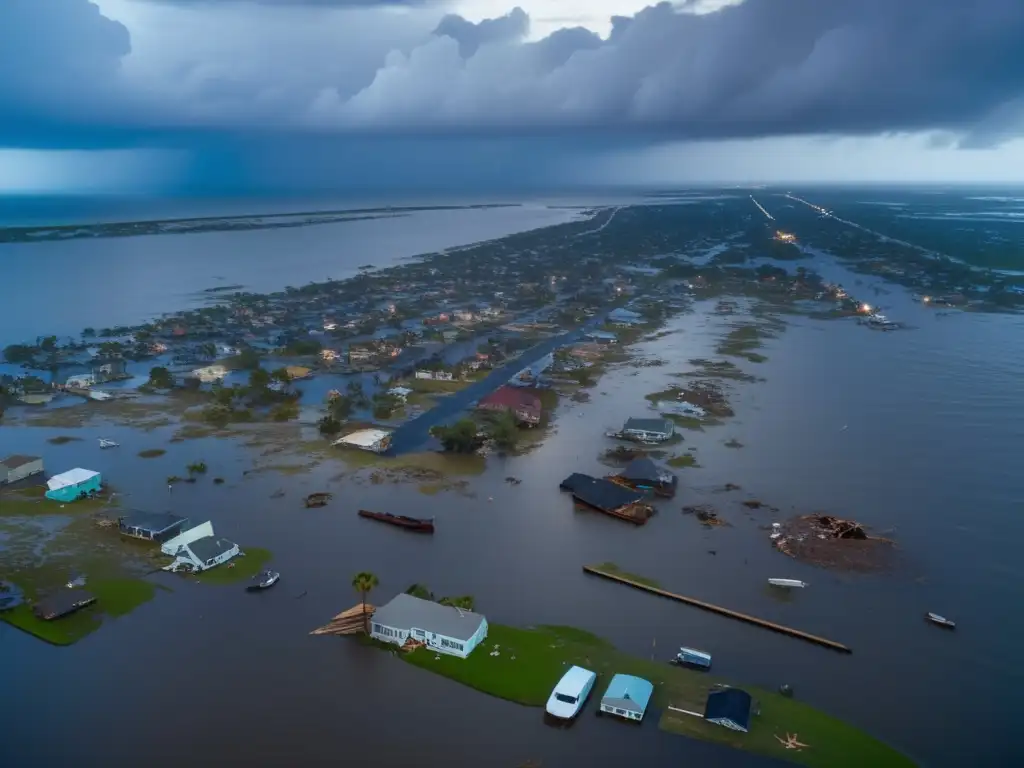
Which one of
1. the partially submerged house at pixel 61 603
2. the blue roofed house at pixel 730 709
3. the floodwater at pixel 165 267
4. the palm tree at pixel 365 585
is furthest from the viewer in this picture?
the floodwater at pixel 165 267

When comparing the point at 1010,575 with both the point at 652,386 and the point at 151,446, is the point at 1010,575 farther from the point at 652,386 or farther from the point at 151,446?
the point at 151,446

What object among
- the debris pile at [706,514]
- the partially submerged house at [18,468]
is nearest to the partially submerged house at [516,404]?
the debris pile at [706,514]

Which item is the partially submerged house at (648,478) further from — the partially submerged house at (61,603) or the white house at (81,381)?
the white house at (81,381)

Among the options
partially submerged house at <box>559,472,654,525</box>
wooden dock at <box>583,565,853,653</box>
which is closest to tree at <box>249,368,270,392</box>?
partially submerged house at <box>559,472,654,525</box>

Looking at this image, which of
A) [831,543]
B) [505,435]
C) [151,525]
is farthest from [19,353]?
[831,543]

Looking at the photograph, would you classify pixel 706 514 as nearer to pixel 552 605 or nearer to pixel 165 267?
pixel 552 605

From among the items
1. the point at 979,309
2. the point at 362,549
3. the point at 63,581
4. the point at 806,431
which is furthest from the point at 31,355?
the point at 979,309
